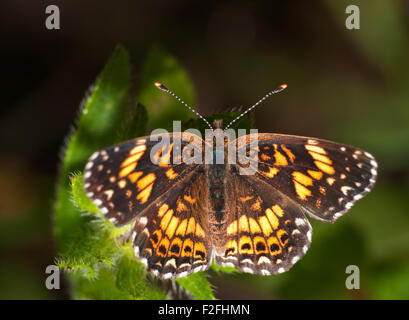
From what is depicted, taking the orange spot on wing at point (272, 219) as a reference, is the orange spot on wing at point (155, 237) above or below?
below

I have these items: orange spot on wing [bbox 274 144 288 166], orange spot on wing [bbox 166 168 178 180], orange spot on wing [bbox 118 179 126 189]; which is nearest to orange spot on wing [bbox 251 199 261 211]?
orange spot on wing [bbox 274 144 288 166]

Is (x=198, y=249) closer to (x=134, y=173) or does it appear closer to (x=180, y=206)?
(x=180, y=206)

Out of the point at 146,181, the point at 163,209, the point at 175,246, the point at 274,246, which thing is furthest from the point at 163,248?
the point at 274,246

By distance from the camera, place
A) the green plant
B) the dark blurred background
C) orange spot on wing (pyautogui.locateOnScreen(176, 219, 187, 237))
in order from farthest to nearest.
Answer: the dark blurred background
the green plant
orange spot on wing (pyautogui.locateOnScreen(176, 219, 187, 237))

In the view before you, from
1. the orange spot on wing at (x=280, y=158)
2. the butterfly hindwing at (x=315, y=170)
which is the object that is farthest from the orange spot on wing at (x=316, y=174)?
the orange spot on wing at (x=280, y=158)

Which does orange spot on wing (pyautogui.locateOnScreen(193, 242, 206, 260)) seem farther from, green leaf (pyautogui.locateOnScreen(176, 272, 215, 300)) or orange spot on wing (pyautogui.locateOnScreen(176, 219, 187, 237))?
green leaf (pyautogui.locateOnScreen(176, 272, 215, 300))

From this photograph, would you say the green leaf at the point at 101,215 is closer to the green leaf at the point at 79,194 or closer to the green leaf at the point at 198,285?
the green leaf at the point at 79,194

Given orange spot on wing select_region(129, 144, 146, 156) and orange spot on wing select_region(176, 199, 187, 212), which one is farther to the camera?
orange spot on wing select_region(176, 199, 187, 212)
